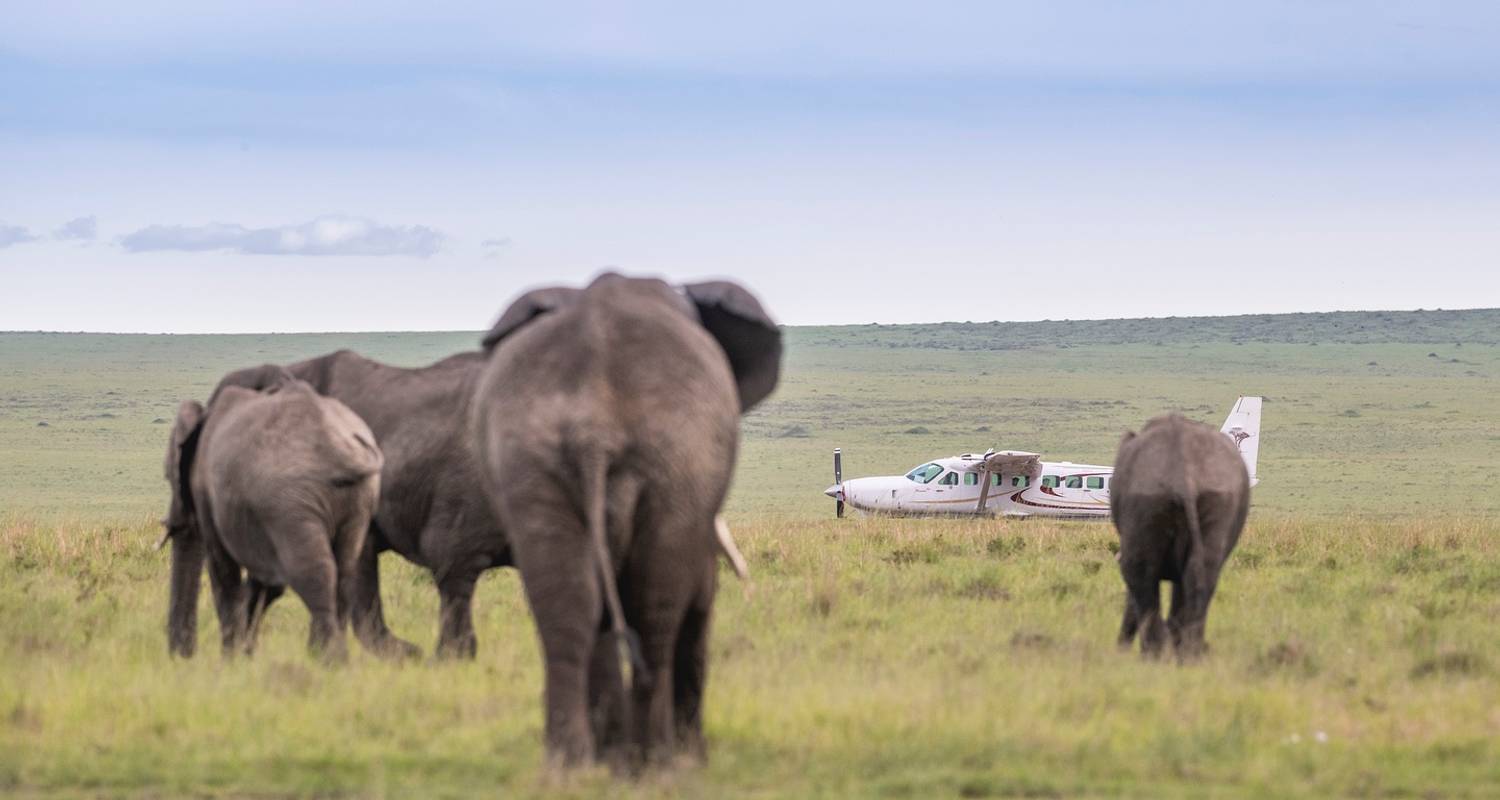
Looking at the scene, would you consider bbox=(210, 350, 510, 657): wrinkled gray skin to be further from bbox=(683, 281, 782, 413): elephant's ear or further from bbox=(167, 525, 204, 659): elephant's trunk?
bbox=(683, 281, 782, 413): elephant's ear

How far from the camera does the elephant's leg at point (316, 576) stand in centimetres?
1036

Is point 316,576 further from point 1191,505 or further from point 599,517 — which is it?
point 1191,505

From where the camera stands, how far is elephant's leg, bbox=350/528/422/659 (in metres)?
11.6

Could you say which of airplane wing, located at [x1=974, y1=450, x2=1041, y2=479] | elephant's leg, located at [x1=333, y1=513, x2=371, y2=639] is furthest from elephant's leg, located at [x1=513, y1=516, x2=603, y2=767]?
airplane wing, located at [x1=974, y1=450, x2=1041, y2=479]

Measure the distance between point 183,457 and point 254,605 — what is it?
3.46 ft

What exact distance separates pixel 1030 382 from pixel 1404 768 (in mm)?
116849

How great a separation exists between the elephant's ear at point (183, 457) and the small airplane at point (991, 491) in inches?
1327

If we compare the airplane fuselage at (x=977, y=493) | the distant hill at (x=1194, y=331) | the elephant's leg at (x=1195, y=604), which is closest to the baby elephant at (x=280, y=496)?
the elephant's leg at (x=1195, y=604)

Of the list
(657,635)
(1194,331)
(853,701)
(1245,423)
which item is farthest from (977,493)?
(1194,331)

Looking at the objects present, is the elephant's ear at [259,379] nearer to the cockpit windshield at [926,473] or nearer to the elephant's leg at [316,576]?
the elephant's leg at [316,576]

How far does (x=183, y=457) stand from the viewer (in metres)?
11.7

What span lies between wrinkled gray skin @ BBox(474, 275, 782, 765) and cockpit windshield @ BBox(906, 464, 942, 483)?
1534 inches

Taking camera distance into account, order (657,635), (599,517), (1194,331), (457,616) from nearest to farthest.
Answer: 1. (599,517)
2. (657,635)
3. (457,616)
4. (1194,331)

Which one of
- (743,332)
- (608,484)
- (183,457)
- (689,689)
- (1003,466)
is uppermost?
(743,332)
